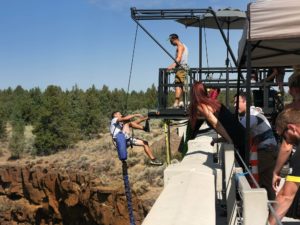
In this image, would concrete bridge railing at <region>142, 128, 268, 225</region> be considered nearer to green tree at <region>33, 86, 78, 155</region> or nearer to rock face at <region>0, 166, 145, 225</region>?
rock face at <region>0, 166, 145, 225</region>

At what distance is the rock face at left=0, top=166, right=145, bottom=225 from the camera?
25297 millimetres

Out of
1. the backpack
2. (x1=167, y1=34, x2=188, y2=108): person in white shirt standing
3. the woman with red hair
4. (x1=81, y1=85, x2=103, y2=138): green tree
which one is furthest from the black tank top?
(x1=81, y1=85, x2=103, y2=138): green tree

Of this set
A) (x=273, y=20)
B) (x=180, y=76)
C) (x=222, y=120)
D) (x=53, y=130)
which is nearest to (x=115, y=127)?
(x=180, y=76)

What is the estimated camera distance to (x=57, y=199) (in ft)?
103

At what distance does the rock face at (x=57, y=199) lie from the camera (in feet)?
83.0

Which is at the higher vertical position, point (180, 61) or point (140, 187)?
point (180, 61)

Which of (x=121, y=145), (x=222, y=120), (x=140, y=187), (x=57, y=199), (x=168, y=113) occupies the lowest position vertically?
(x=57, y=199)

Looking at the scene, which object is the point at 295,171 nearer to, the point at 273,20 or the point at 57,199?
the point at 273,20

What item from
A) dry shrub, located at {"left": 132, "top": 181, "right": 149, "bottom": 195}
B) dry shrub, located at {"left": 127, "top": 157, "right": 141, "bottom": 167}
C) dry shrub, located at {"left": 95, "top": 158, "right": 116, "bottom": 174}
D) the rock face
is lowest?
the rock face

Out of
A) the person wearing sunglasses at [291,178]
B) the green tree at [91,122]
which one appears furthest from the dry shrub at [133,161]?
the person wearing sunglasses at [291,178]

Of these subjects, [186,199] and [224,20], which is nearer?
[186,199]

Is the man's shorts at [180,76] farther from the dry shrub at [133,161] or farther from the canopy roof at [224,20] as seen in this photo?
the dry shrub at [133,161]

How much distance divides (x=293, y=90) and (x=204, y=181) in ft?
3.92

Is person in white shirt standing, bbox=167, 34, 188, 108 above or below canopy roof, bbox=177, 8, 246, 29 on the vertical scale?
below
